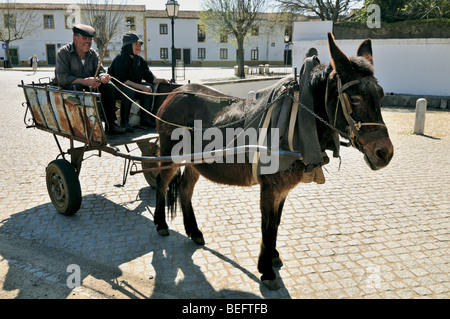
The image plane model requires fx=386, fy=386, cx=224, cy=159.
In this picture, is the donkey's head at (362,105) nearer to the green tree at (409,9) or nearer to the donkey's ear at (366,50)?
the donkey's ear at (366,50)

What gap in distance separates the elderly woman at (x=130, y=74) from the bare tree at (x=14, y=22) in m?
46.8

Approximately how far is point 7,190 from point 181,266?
3.91m

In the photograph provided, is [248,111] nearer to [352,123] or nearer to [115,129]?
[352,123]

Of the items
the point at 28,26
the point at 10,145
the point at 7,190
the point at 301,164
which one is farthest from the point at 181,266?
the point at 28,26

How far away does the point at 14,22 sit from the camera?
49.1 meters

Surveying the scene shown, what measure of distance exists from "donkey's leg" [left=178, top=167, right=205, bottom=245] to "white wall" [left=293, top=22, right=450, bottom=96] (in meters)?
18.8

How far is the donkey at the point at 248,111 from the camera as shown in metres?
3.12

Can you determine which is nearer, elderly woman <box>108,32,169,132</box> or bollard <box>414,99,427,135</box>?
elderly woman <box>108,32,169,132</box>

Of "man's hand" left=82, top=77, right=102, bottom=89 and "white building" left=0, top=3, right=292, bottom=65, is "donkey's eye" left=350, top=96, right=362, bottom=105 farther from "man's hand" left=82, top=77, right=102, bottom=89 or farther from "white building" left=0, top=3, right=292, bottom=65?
"white building" left=0, top=3, right=292, bottom=65

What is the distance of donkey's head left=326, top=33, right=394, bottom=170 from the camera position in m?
3.10

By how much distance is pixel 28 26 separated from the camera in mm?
52656

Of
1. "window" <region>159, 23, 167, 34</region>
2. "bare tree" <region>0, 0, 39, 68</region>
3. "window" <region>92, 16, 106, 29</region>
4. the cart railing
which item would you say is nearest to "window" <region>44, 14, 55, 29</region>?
"bare tree" <region>0, 0, 39, 68</region>
